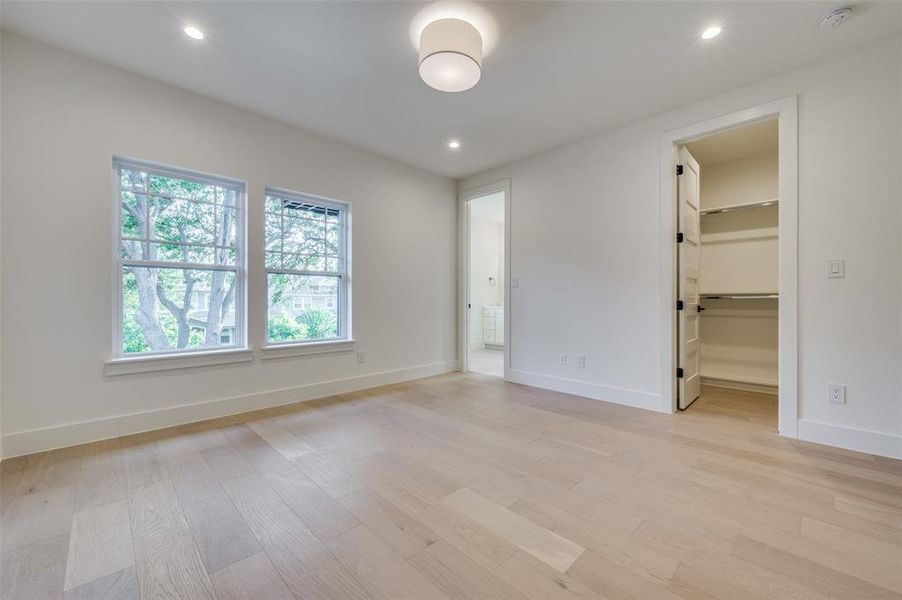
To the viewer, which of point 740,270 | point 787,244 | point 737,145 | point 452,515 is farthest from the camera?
point 740,270

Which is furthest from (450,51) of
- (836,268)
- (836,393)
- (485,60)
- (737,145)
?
(737,145)

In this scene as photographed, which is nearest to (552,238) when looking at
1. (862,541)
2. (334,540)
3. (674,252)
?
(674,252)

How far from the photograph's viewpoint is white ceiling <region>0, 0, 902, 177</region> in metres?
2.04

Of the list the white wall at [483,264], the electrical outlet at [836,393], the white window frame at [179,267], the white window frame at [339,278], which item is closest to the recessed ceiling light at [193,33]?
the white window frame at [179,267]

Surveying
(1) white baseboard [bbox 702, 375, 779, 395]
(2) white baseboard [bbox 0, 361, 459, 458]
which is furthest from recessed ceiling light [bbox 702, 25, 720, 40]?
(2) white baseboard [bbox 0, 361, 459, 458]

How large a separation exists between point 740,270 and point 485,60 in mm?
3782

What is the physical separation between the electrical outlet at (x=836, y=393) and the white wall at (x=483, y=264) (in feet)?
16.9

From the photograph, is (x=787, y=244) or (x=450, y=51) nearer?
(x=450, y=51)

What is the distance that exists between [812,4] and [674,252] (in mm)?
1668

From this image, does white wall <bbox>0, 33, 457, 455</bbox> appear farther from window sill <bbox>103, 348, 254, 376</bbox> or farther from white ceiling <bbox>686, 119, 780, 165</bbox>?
white ceiling <bbox>686, 119, 780, 165</bbox>

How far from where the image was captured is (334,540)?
1.49m

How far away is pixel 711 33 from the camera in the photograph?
2178mm

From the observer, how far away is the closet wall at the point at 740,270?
398 centimetres

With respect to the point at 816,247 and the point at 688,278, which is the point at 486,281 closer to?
the point at 688,278
